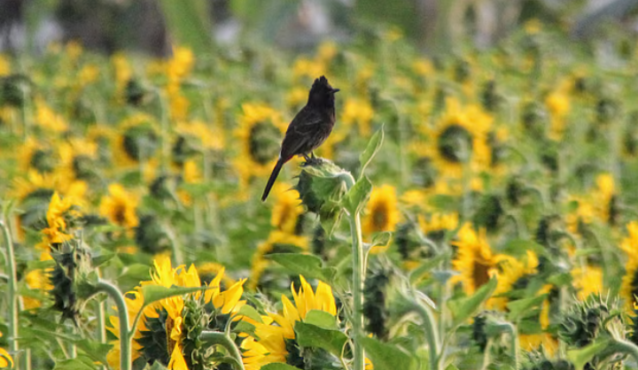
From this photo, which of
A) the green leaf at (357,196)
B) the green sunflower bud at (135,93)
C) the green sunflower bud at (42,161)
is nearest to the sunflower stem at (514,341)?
the green leaf at (357,196)

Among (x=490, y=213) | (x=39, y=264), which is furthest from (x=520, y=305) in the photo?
(x=490, y=213)

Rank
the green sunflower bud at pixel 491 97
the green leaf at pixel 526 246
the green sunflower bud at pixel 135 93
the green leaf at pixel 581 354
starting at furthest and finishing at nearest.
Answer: the green sunflower bud at pixel 491 97, the green sunflower bud at pixel 135 93, the green leaf at pixel 526 246, the green leaf at pixel 581 354

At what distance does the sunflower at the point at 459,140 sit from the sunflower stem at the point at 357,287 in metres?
1.82

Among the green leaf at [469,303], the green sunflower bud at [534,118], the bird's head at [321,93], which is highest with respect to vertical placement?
the green sunflower bud at [534,118]

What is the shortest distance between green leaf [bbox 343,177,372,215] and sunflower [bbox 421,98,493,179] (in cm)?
185

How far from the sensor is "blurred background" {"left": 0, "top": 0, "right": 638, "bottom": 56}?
7.22 meters

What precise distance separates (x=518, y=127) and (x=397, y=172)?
700mm

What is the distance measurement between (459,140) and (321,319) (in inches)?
75.2

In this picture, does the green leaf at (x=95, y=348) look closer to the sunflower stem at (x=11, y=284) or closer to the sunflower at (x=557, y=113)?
the sunflower stem at (x=11, y=284)

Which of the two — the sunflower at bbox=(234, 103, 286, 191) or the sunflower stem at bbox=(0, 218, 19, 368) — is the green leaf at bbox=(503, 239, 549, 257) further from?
the sunflower at bbox=(234, 103, 286, 191)

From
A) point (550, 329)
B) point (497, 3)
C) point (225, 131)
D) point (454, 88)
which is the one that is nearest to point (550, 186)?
point (550, 329)

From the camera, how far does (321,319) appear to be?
118cm

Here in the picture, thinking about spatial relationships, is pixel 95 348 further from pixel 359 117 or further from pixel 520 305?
pixel 359 117

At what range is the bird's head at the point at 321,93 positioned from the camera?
169 centimetres
